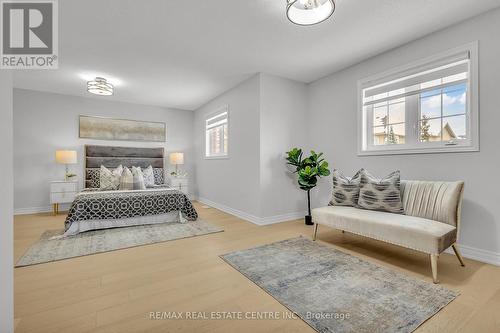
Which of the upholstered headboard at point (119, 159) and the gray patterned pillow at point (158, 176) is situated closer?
the upholstered headboard at point (119, 159)

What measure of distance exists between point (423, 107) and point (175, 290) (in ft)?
11.4

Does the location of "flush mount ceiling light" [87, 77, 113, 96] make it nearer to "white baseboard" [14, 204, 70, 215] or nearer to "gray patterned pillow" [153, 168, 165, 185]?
"gray patterned pillow" [153, 168, 165, 185]

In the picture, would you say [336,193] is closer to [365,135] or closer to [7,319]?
[365,135]

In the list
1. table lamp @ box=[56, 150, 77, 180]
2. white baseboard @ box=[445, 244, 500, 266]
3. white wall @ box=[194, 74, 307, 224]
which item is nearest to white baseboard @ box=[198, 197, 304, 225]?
white wall @ box=[194, 74, 307, 224]

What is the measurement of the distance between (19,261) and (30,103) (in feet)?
12.8

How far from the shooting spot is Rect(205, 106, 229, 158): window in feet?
16.7

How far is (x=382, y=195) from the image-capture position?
271cm

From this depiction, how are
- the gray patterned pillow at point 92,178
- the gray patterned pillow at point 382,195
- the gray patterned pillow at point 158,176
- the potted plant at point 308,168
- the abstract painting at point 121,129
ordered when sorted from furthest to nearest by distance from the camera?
the gray patterned pillow at point 158,176, the abstract painting at point 121,129, the gray patterned pillow at point 92,178, the potted plant at point 308,168, the gray patterned pillow at point 382,195

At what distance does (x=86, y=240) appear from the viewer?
3045 mm

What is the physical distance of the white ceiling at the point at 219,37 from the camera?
7.46 ft

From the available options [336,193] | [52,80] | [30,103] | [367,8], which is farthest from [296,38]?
[30,103]

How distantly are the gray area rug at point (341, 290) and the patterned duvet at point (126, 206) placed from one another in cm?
179

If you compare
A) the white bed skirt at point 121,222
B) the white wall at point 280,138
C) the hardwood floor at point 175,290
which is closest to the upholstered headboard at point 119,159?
the white bed skirt at point 121,222

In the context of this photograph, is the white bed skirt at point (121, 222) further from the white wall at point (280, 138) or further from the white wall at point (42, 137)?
the white wall at point (42, 137)
